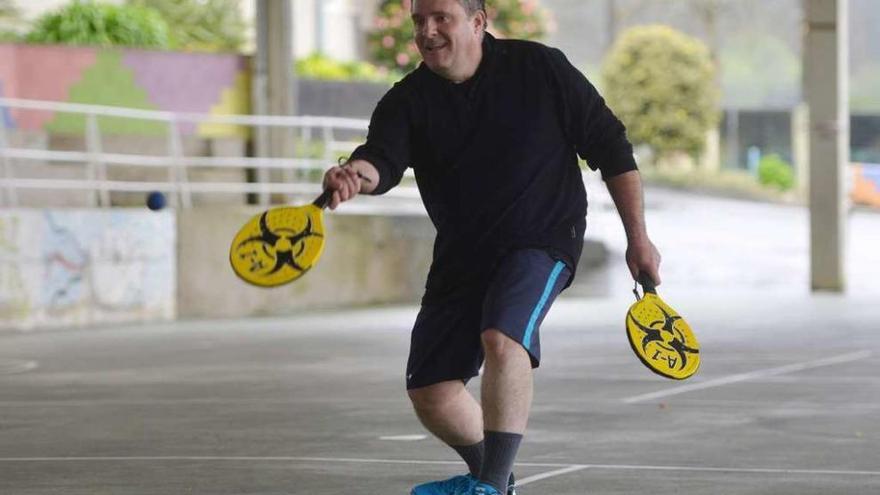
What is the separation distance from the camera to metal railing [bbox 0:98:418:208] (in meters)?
22.4

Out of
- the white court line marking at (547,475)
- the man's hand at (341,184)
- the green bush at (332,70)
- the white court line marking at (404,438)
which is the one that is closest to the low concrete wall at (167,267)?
the green bush at (332,70)

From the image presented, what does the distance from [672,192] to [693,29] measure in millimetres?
32549

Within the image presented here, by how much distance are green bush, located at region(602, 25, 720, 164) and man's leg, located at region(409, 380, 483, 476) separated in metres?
45.0

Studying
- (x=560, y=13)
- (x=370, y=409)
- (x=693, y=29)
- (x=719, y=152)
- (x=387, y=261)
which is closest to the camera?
(x=370, y=409)

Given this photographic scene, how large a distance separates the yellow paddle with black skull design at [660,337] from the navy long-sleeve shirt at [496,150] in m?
0.29

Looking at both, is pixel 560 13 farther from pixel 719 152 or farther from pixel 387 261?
pixel 387 261

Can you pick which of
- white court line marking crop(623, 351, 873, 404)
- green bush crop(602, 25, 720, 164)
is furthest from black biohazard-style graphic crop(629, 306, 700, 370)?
green bush crop(602, 25, 720, 164)

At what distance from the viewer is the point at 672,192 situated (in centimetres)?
4984

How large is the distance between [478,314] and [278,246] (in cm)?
74

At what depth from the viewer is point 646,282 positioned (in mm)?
7332

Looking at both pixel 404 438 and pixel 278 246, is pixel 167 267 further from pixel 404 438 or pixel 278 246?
pixel 278 246

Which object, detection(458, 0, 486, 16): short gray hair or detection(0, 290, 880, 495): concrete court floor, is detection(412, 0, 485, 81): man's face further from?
detection(0, 290, 880, 495): concrete court floor

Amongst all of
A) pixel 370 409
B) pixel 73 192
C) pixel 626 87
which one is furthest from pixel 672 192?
pixel 370 409

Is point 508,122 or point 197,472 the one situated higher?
point 508,122
